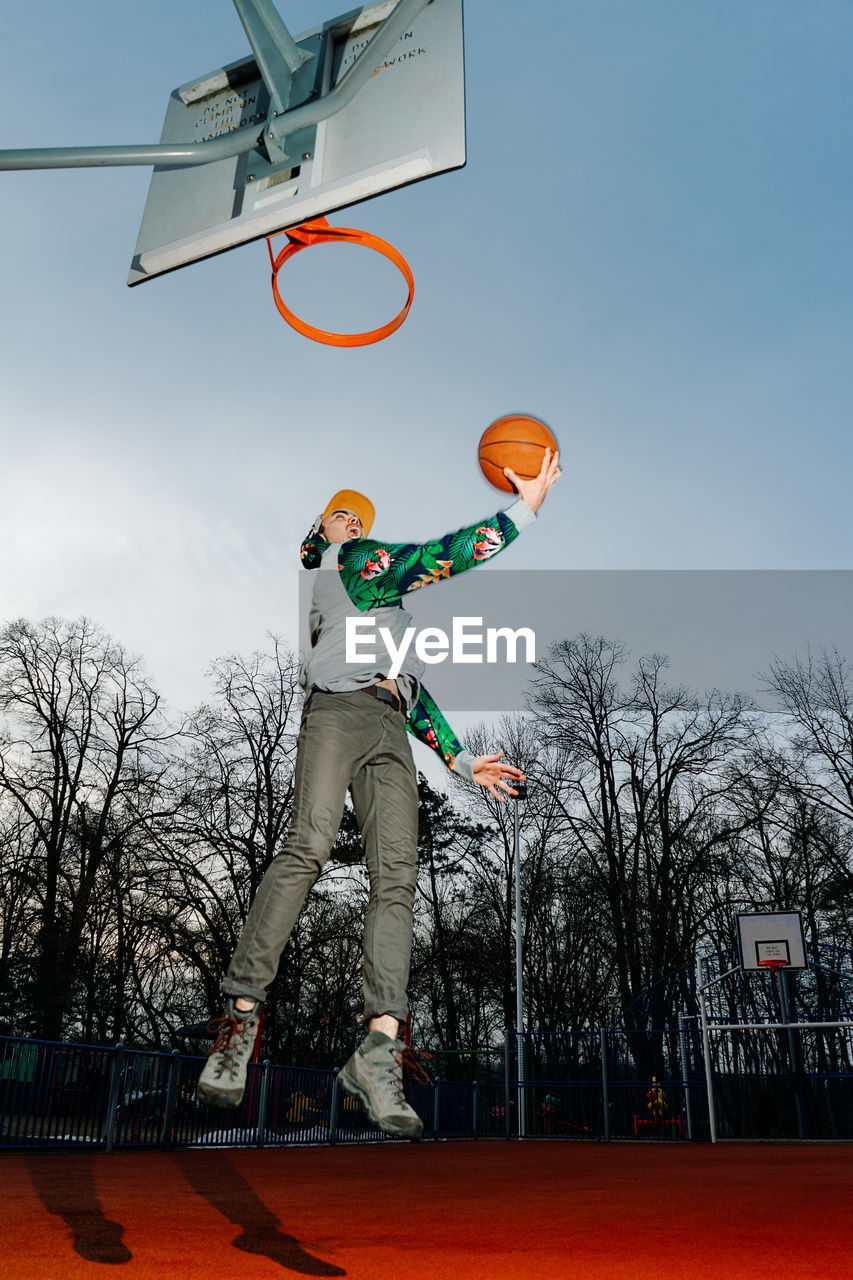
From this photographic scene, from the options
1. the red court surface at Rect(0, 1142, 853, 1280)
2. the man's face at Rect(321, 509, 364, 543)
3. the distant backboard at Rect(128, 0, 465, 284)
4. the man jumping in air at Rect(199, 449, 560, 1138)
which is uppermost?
the distant backboard at Rect(128, 0, 465, 284)

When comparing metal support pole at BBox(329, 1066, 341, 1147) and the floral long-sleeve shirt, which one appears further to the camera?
metal support pole at BBox(329, 1066, 341, 1147)

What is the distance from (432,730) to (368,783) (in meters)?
0.55

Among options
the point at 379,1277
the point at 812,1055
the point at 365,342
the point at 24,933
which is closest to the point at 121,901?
the point at 24,933

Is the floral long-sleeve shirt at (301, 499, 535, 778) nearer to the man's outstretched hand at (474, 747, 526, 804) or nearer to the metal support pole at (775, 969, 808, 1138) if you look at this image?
the man's outstretched hand at (474, 747, 526, 804)

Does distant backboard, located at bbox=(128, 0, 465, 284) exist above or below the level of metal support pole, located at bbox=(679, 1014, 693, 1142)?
above

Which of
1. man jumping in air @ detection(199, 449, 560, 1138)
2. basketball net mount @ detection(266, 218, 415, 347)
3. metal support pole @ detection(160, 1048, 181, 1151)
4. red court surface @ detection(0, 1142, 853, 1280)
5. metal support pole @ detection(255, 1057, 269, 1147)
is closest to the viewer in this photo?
red court surface @ detection(0, 1142, 853, 1280)

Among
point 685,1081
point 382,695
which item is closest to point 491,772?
point 382,695

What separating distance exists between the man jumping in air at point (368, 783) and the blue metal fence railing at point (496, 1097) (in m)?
7.02

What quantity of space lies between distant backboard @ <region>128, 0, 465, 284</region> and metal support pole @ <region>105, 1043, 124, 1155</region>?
27.9ft

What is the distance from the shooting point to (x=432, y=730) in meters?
3.96

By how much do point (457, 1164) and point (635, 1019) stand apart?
54.7ft

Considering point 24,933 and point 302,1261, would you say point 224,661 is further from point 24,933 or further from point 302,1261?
point 302,1261

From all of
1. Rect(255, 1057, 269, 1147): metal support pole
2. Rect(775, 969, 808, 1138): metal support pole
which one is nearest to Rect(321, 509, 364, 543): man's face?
Rect(255, 1057, 269, 1147): metal support pole

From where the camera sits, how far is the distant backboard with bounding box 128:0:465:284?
455 centimetres
